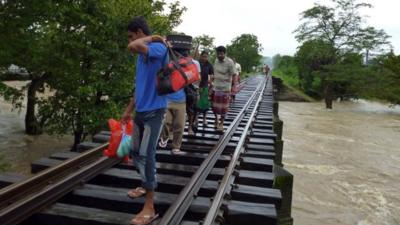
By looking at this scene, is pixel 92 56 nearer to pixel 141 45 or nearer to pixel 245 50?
pixel 141 45

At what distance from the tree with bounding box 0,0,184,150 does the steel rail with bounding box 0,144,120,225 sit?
667 cm

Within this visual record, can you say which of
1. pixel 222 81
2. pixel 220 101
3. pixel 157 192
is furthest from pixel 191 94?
pixel 157 192

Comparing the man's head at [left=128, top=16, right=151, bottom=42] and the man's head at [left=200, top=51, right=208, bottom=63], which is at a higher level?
the man's head at [left=200, top=51, right=208, bottom=63]

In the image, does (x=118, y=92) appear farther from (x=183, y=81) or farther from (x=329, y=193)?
(x=183, y=81)

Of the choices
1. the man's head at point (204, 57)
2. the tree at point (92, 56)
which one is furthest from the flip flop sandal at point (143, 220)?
the tree at point (92, 56)

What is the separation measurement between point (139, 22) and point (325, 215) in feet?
27.9

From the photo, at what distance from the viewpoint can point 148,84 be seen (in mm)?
3568

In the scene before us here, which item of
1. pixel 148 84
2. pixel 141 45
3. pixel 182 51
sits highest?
pixel 182 51

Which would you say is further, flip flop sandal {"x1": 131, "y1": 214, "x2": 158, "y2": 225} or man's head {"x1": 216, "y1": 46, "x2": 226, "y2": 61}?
man's head {"x1": 216, "y1": 46, "x2": 226, "y2": 61}

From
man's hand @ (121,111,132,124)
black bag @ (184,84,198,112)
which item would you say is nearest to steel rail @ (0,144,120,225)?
man's hand @ (121,111,132,124)

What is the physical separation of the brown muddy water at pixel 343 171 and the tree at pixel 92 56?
5.66 meters

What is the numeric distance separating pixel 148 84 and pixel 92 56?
865 centimetres

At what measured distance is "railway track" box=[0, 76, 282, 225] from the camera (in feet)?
12.0

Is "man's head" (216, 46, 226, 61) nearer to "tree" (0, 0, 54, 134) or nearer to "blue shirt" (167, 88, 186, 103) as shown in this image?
"blue shirt" (167, 88, 186, 103)
